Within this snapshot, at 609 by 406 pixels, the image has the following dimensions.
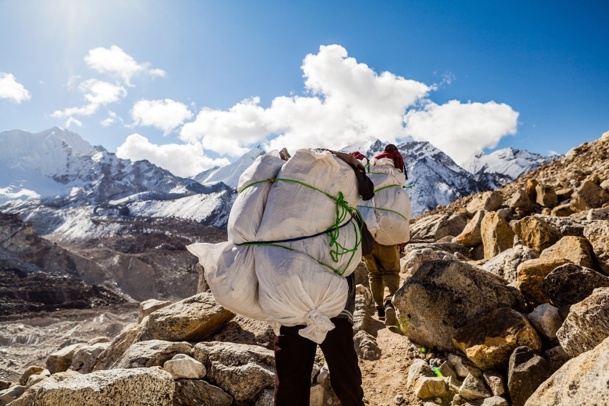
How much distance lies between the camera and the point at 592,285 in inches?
122

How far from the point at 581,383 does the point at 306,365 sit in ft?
4.58

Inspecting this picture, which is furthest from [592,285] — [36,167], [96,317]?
[36,167]

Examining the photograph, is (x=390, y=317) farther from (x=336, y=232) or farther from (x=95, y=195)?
(x=95, y=195)

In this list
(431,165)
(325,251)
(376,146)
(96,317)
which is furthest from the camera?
(376,146)

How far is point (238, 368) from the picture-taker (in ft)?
10.3

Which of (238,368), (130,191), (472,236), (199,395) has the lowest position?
(199,395)

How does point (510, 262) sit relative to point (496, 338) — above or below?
above

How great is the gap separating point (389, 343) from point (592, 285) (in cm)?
187

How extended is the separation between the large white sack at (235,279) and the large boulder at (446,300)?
171 centimetres

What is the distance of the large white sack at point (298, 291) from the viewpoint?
2230mm

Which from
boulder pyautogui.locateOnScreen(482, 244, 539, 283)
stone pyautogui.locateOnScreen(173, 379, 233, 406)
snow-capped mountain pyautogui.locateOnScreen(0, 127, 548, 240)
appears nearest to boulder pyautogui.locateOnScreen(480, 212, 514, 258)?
boulder pyautogui.locateOnScreen(482, 244, 539, 283)

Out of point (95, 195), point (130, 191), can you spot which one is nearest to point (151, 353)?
point (95, 195)

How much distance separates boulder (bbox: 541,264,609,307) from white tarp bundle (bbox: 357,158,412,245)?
1386 mm

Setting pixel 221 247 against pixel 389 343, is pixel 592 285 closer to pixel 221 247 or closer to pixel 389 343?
pixel 389 343
